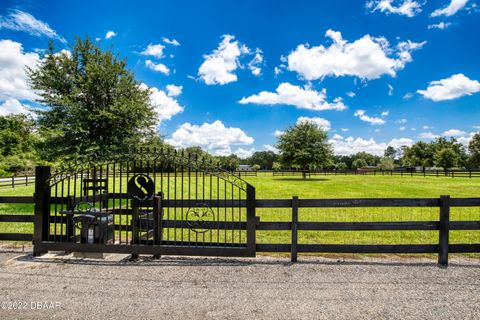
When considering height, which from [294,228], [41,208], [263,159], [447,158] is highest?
[263,159]

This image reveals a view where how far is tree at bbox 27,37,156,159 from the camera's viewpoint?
11.2m

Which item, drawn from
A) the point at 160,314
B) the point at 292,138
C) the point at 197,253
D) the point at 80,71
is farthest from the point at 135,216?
the point at 292,138

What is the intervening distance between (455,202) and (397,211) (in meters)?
6.65

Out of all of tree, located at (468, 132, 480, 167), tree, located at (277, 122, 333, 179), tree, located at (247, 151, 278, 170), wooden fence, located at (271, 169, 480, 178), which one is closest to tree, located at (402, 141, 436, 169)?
tree, located at (468, 132, 480, 167)

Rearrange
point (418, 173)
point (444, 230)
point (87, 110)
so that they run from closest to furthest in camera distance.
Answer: point (444, 230) < point (87, 110) < point (418, 173)

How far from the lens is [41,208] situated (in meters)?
5.66

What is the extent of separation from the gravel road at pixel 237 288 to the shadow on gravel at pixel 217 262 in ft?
0.06

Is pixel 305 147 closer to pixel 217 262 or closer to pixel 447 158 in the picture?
pixel 217 262

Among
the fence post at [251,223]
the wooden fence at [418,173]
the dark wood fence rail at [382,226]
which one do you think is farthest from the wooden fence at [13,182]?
the wooden fence at [418,173]

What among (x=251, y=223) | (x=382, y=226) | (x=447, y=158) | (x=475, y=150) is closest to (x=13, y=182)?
(x=251, y=223)

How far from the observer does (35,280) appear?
14.9ft

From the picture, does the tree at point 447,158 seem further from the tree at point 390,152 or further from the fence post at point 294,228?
the tree at point 390,152

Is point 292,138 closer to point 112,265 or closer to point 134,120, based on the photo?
point 134,120

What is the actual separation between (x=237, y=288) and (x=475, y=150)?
78167 millimetres
